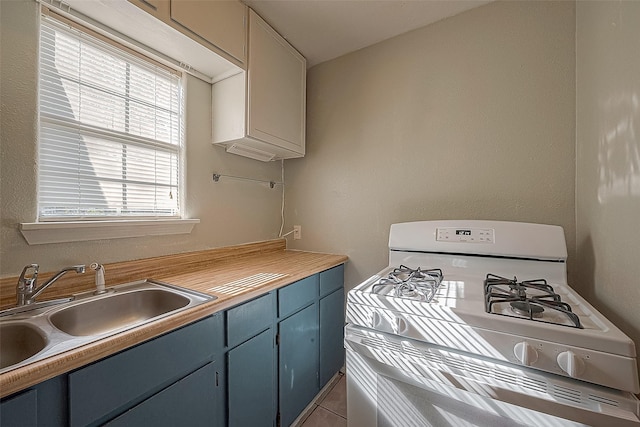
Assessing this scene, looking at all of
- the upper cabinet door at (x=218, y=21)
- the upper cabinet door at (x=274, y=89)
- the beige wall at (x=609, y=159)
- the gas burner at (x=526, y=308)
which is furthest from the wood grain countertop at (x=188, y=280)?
the beige wall at (x=609, y=159)

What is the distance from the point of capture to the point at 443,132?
1.65 m

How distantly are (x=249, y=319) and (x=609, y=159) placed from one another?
1.61 m

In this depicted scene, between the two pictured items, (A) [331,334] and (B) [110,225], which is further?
(A) [331,334]

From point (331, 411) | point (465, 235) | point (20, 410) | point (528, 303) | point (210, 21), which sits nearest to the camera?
point (20, 410)

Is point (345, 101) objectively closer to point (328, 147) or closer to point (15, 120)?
point (328, 147)

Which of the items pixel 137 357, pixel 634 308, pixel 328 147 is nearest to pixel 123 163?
pixel 137 357

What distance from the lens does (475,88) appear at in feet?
5.12

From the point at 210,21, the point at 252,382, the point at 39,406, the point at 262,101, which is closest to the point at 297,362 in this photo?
the point at 252,382

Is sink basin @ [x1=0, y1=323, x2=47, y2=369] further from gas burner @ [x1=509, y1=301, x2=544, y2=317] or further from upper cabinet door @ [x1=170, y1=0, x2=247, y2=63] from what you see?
gas burner @ [x1=509, y1=301, x2=544, y2=317]

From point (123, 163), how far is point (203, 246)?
619 mm

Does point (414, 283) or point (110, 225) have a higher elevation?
point (110, 225)

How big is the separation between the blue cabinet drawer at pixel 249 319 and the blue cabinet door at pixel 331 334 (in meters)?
0.51

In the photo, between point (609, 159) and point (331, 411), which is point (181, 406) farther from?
point (609, 159)

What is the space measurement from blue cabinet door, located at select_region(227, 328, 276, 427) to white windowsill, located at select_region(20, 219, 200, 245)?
76cm
